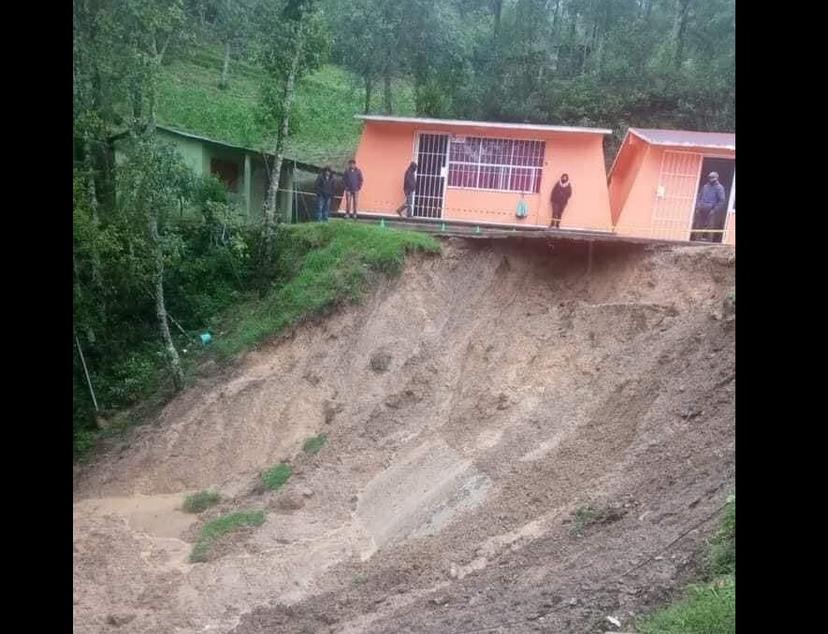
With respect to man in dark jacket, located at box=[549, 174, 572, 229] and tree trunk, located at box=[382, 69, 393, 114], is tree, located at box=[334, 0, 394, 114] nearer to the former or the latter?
tree trunk, located at box=[382, 69, 393, 114]

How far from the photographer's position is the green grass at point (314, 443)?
38.8ft

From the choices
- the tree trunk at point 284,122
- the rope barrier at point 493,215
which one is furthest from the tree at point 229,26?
the rope barrier at point 493,215

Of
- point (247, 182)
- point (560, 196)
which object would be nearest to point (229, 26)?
point (247, 182)

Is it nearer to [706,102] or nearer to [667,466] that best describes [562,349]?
[667,466]

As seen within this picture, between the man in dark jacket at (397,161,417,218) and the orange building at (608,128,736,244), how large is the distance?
4.60 m

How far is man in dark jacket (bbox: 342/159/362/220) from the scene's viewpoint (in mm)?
15977

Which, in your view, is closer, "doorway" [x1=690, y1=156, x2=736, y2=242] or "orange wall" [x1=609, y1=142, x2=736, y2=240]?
"doorway" [x1=690, y1=156, x2=736, y2=242]

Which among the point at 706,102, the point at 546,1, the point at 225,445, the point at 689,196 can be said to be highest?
the point at 546,1

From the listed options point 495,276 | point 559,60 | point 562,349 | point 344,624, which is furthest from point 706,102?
point 344,624

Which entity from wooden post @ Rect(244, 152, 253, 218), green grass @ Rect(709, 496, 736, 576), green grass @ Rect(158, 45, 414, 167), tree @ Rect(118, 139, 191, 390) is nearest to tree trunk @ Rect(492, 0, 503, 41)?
green grass @ Rect(158, 45, 414, 167)

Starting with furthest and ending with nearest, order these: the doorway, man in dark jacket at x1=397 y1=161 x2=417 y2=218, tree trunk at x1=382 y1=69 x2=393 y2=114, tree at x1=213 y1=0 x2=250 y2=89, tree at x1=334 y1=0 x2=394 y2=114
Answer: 1. tree trunk at x1=382 y1=69 x2=393 y2=114
2. tree at x1=334 y1=0 x2=394 y2=114
3. tree at x1=213 y1=0 x2=250 y2=89
4. man in dark jacket at x1=397 y1=161 x2=417 y2=218
5. the doorway

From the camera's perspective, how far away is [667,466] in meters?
8.05
